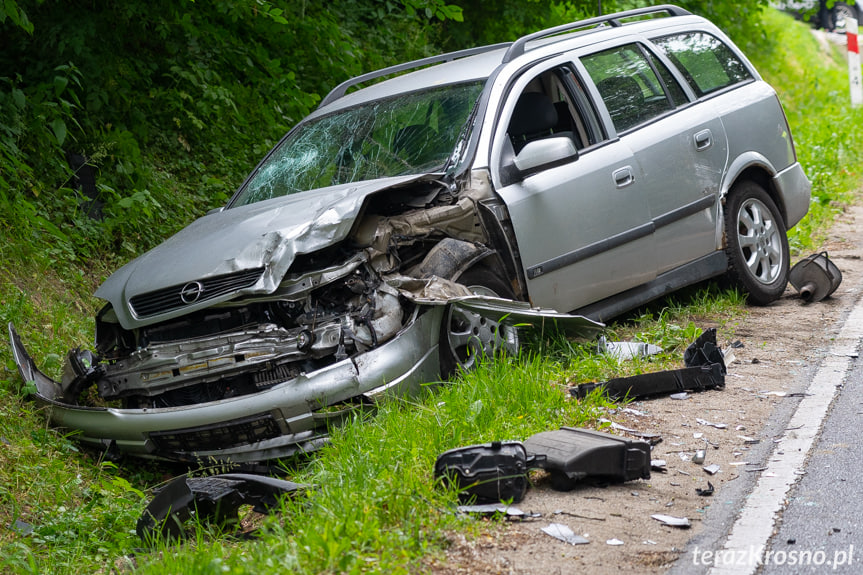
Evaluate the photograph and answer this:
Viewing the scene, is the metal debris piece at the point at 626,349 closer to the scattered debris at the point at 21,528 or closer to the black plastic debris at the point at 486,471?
the black plastic debris at the point at 486,471

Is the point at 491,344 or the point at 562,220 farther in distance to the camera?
the point at 562,220

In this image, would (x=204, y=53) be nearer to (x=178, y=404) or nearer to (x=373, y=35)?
(x=373, y=35)

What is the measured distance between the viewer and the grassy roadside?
331 cm

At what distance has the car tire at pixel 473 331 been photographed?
16.5 ft

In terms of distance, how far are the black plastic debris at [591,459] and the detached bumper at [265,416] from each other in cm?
95

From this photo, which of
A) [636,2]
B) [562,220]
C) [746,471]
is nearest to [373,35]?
[636,2]

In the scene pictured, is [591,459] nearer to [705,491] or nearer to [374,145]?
[705,491]

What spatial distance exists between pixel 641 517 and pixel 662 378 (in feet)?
5.19

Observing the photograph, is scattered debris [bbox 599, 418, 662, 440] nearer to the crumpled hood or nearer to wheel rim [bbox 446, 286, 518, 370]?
wheel rim [bbox 446, 286, 518, 370]

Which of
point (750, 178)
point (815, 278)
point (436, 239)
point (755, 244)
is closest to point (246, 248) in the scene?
point (436, 239)

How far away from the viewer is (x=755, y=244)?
703 cm

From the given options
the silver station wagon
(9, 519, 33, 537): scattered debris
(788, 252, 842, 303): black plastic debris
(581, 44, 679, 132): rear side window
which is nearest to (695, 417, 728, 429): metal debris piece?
the silver station wagon

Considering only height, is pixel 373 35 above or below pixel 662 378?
above

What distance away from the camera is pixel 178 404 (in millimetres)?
4750
